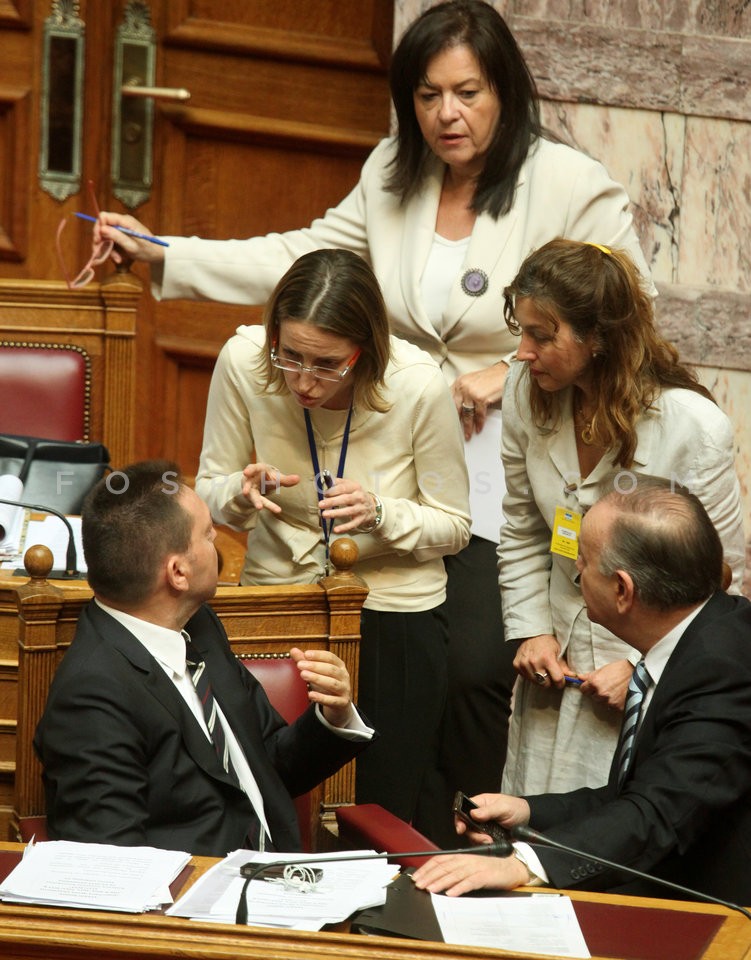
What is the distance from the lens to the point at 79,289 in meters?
3.45

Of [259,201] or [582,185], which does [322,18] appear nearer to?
[259,201]

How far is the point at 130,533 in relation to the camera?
80.7 inches

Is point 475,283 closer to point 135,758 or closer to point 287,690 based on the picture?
point 287,690

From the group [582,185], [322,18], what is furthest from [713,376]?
[322,18]

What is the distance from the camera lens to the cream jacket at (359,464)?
2.63 meters

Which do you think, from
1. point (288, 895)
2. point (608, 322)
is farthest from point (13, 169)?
point (288, 895)

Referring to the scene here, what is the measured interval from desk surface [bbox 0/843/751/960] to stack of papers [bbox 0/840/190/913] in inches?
0.8

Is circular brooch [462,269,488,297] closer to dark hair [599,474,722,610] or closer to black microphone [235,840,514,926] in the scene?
dark hair [599,474,722,610]

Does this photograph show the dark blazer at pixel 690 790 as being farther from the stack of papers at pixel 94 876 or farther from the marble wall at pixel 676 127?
the marble wall at pixel 676 127

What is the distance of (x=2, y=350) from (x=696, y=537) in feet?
6.75

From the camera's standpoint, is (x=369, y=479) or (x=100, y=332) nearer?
(x=369, y=479)

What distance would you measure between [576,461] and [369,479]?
1.44 feet

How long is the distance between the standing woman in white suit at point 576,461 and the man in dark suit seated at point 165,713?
450 millimetres

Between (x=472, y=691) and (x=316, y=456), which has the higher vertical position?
(x=316, y=456)
